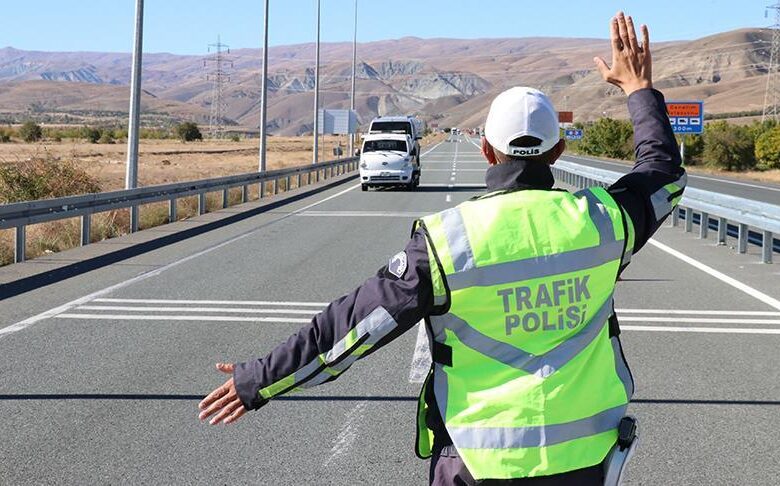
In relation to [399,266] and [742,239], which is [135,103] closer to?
[742,239]

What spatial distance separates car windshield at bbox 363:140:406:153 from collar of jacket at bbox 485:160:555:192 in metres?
33.9

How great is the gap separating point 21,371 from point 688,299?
7.42 metres

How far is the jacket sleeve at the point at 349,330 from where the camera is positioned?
2.85m

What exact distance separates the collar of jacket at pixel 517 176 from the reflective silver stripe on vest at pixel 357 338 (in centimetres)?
47

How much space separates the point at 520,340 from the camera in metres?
2.85

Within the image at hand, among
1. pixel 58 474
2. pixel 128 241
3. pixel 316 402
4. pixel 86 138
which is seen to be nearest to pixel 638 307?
pixel 316 402

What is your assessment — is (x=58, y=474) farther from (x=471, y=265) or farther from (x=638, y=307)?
(x=638, y=307)

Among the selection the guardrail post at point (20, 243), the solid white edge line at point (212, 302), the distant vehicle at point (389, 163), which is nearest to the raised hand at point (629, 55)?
the solid white edge line at point (212, 302)

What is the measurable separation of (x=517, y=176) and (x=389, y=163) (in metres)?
32.7

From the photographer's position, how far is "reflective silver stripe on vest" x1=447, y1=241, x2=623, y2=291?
2834 mm

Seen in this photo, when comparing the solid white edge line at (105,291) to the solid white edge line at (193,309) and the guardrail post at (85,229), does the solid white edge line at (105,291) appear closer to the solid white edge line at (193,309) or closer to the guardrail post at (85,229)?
the solid white edge line at (193,309)

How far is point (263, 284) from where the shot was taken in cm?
1343

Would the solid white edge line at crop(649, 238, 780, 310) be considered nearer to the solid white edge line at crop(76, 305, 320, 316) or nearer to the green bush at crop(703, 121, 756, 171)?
the solid white edge line at crop(76, 305, 320, 316)

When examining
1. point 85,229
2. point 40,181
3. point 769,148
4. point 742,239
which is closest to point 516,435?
point 742,239
